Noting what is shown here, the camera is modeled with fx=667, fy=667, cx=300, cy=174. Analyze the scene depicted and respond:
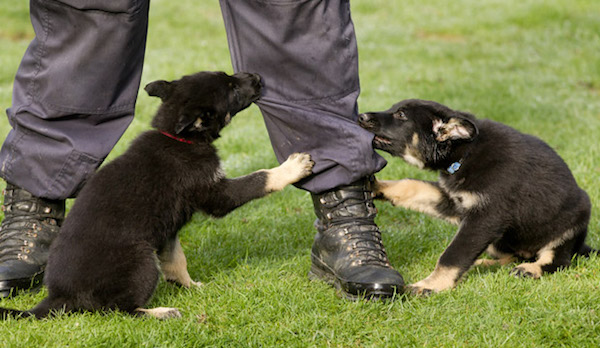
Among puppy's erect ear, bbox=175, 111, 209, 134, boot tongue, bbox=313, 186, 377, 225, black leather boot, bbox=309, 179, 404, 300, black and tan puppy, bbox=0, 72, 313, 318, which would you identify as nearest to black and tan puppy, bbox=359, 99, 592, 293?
black leather boot, bbox=309, 179, 404, 300

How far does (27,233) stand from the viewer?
3.67m

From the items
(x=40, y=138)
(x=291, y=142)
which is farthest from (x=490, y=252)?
(x=40, y=138)

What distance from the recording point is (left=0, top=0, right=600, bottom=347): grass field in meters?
2.97

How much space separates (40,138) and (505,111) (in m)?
5.36

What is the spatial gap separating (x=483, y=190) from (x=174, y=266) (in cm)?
176

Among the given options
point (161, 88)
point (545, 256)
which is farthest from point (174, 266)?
point (545, 256)

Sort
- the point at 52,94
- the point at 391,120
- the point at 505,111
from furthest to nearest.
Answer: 1. the point at 505,111
2. the point at 391,120
3. the point at 52,94

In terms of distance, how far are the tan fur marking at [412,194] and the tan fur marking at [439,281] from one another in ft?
2.01

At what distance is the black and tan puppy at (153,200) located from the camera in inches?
123

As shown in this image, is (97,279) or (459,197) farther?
(459,197)

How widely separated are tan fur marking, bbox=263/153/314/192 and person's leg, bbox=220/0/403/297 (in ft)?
0.17

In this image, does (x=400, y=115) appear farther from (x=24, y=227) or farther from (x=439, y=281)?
(x=24, y=227)

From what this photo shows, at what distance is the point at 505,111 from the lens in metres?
7.42

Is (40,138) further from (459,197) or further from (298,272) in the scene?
(459,197)
